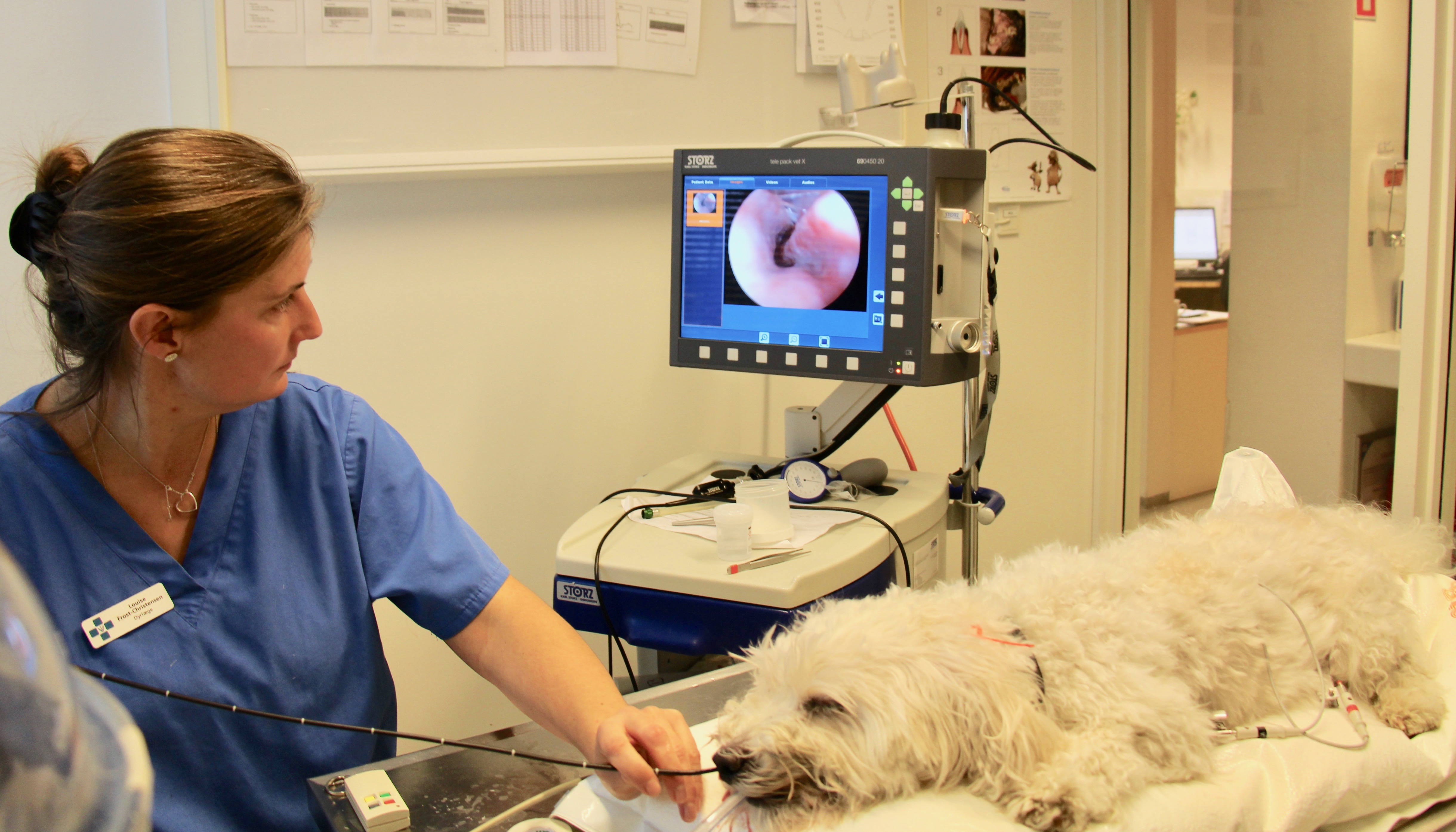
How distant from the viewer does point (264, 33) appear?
1803 mm

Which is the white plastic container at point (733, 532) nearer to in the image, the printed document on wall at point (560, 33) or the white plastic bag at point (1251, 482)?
the white plastic bag at point (1251, 482)

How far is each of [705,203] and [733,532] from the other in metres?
0.61

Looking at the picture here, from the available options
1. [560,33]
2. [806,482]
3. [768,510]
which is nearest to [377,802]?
[768,510]

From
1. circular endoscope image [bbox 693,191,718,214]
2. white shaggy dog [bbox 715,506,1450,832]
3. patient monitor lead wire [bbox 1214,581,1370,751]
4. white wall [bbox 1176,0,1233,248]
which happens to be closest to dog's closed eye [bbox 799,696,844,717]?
white shaggy dog [bbox 715,506,1450,832]

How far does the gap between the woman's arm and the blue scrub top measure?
4cm

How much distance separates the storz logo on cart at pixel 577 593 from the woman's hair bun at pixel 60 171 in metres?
0.77

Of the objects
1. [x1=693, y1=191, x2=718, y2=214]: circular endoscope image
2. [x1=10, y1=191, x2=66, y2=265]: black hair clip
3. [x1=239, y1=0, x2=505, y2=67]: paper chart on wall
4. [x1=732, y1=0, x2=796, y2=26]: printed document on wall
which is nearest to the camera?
[x1=10, y1=191, x2=66, y2=265]: black hair clip

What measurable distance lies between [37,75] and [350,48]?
50cm

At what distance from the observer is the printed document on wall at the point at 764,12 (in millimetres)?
2164

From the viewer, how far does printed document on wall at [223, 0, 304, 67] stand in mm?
1784

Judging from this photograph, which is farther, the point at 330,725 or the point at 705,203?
the point at 705,203

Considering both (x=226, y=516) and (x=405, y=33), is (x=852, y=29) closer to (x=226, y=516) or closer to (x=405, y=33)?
(x=405, y=33)

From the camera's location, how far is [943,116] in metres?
1.50

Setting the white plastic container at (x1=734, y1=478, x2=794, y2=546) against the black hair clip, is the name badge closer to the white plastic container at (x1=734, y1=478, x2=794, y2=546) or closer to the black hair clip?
the black hair clip
